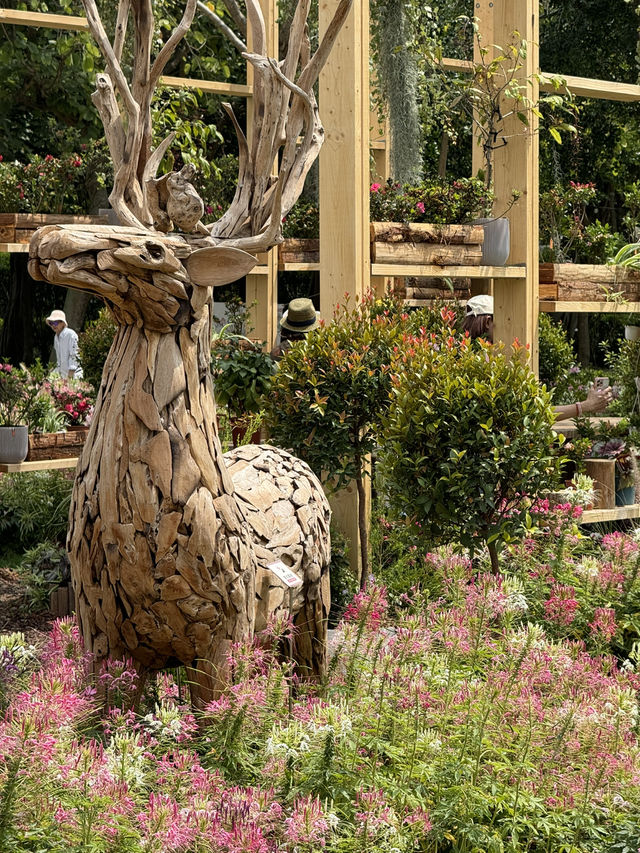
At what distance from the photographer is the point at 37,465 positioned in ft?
20.8

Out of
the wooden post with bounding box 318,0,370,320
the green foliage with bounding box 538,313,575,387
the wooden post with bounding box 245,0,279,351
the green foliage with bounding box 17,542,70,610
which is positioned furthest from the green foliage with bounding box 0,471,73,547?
the green foliage with bounding box 538,313,575,387

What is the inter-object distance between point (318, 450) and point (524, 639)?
184cm

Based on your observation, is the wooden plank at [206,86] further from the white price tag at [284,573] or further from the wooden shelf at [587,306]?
Answer: the white price tag at [284,573]

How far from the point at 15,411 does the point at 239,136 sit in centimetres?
348

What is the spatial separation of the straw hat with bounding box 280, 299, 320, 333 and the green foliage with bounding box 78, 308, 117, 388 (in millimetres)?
1407

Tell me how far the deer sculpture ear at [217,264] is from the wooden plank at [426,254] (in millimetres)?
3206

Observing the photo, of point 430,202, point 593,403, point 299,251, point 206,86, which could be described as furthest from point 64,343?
point 593,403

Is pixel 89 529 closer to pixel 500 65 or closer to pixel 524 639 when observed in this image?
pixel 524 639

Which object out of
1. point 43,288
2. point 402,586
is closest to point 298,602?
point 402,586

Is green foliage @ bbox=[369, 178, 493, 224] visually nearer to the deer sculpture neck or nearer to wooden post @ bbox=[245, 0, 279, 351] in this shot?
wooden post @ bbox=[245, 0, 279, 351]

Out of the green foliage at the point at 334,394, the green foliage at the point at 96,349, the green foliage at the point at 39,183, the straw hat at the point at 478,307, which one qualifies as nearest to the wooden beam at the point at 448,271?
the green foliage at the point at 334,394

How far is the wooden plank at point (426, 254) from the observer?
226 inches

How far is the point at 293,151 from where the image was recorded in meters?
3.36

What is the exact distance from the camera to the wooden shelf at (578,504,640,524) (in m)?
6.26
